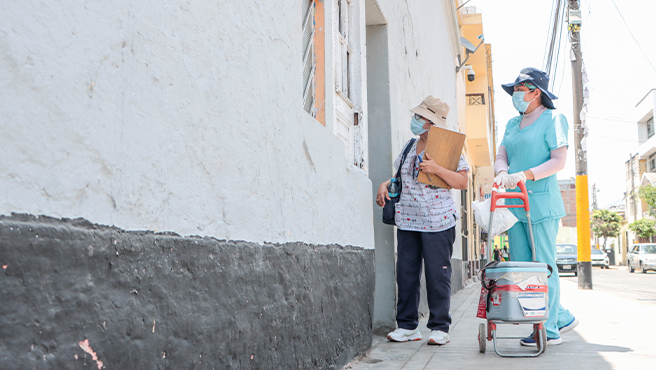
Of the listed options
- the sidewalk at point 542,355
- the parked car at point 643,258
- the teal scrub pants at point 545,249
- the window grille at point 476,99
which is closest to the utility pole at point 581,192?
the window grille at point 476,99

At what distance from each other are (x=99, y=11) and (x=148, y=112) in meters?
0.31

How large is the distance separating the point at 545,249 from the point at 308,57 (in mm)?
2146

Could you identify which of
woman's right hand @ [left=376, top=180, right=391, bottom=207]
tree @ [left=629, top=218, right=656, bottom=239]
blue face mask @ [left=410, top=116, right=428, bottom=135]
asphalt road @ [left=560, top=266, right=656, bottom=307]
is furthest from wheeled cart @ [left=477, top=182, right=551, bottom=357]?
tree @ [left=629, top=218, right=656, bottom=239]

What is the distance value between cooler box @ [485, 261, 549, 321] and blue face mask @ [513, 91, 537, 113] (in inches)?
49.8

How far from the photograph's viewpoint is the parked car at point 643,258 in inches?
1061

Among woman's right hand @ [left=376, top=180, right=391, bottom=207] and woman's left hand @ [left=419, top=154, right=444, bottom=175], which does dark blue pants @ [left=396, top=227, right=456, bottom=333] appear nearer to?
woman's right hand @ [left=376, top=180, right=391, bottom=207]

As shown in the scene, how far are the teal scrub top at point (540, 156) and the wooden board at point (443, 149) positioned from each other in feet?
1.68

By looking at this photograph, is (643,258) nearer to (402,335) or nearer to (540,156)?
(540,156)

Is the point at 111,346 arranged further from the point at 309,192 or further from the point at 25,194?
the point at 309,192

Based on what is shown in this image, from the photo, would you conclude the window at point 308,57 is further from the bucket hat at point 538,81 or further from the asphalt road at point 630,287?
the asphalt road at point 630,287

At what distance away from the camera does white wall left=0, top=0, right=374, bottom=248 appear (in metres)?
1.21

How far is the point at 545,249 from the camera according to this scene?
405 centimetres

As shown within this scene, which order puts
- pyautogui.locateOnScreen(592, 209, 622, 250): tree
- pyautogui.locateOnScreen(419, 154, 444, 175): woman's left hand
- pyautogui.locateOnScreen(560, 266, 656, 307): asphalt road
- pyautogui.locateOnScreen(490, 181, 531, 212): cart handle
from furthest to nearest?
pyautogui.locateOnScreen(592, 209, 622, 250): tree < pyautogui.locateOnScreen(560, 266, 656, 307): asphalt road < pyautogui.locateOnScreen(419, 154, 444, 175): woman's left hand < pyautogui.locateOnScreen(490, 181, 531, 212): cart handle

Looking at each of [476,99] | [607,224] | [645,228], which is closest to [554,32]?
[476,99]
